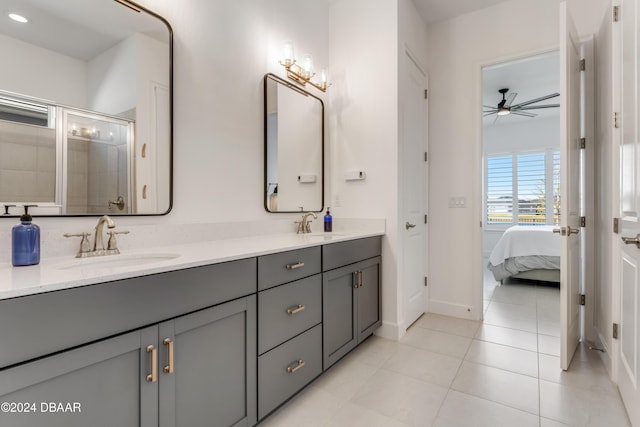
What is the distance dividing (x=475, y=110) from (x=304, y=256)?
7.60 feet

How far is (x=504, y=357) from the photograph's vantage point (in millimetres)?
2152

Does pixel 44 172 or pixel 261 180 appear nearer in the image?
pixel 44 172

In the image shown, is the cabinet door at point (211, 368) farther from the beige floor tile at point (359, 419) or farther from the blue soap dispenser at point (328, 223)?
the blue soap dispenser at point (328, 223)

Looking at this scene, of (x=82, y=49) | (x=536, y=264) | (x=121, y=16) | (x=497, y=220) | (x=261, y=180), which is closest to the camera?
(x=82, y=49)

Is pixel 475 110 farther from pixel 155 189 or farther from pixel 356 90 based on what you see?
pixel 155 189

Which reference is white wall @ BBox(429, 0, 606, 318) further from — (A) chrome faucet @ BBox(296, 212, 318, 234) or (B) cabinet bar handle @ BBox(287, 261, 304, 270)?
(B) cabinet bar handle @ BBox(287, 261, 304, 270)

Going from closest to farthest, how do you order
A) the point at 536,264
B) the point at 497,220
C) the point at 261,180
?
the point at 261,180 → the point at 536,264 → the point at 497,220

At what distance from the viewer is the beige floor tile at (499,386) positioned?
1653 mm

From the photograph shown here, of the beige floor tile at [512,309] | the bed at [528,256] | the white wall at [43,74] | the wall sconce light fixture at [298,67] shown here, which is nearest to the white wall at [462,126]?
the beige floor tile at [512,309]

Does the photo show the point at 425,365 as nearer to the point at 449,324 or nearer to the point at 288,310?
the point at 449,324

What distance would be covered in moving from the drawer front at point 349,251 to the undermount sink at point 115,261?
857mm

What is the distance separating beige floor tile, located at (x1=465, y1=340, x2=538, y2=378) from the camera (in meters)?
2.00

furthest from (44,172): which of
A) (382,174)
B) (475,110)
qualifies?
(475,110)

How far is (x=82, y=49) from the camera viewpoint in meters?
1.34
